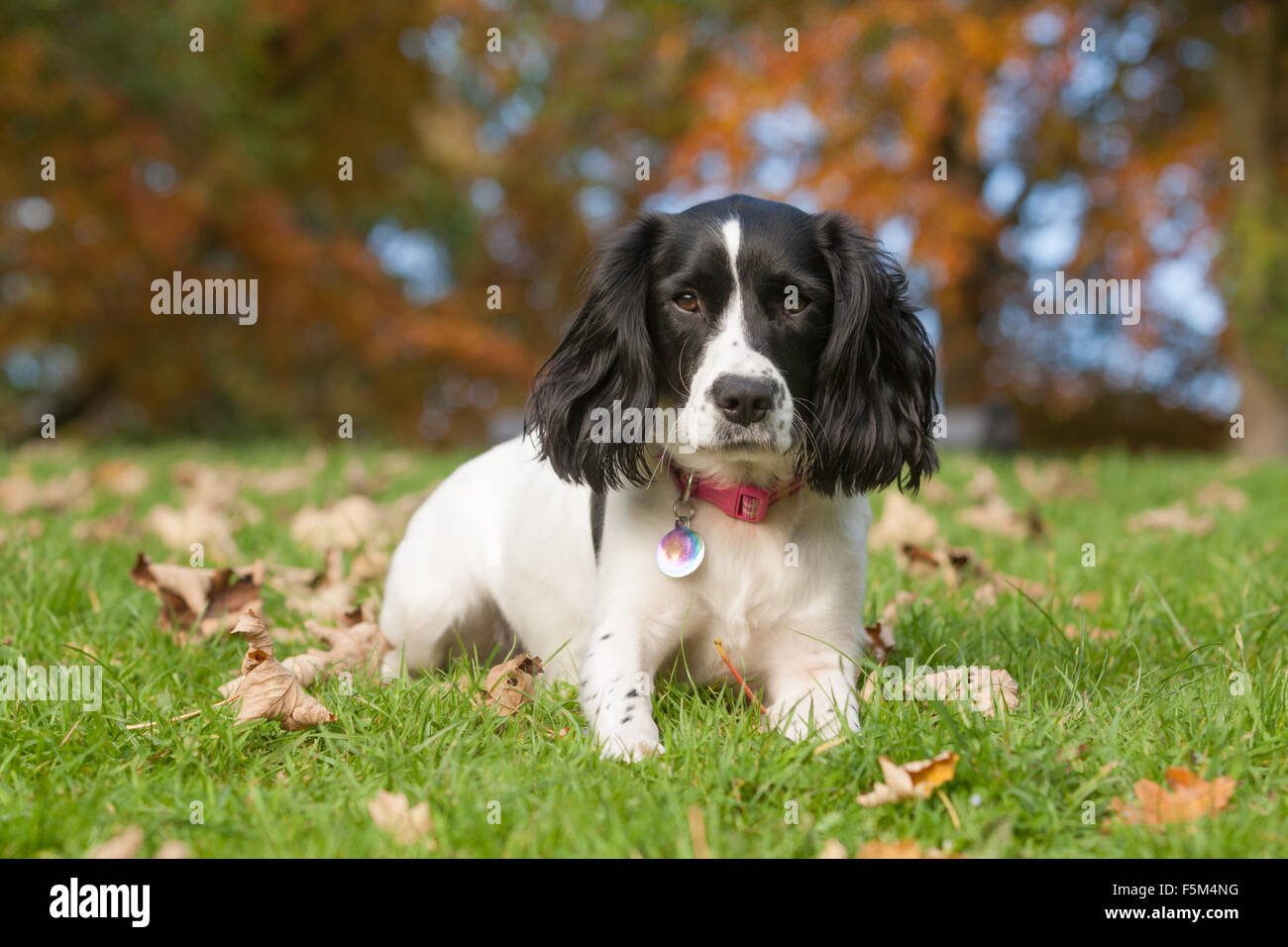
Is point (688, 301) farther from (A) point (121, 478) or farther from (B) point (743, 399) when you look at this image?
(A) point (121, 478)

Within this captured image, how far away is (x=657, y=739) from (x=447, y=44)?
15664 millimetres

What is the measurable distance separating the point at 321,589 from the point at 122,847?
6.44 feet

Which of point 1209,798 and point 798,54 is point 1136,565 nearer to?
point 1209,798

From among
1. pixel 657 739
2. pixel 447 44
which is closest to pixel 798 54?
pixel 447 44

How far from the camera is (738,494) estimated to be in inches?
99.5

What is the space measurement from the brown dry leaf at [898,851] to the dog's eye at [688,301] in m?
1.21

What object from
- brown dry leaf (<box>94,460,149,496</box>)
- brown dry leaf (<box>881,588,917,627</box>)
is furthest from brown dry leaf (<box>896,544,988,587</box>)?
brown dry leaf (<box>94,460,149,496</box>)

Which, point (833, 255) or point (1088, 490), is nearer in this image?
point (833, 255)

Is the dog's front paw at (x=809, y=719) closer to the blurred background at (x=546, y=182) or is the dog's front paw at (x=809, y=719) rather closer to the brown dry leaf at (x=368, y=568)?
the brown dry leaf at (x=368, y=568)

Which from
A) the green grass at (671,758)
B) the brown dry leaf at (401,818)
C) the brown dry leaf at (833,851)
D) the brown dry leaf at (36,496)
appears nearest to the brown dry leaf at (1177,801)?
the green grass at (671,758)

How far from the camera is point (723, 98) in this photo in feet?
40.1

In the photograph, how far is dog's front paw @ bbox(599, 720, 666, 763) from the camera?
212 cm

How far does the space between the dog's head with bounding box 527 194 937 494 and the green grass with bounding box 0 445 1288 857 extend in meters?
0.52
